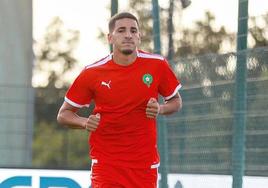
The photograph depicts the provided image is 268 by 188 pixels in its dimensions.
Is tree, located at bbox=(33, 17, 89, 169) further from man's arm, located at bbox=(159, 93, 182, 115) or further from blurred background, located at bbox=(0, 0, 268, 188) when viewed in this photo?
man's arm, located at bbox=(159, 93, 182, 115)

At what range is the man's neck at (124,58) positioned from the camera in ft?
30.7

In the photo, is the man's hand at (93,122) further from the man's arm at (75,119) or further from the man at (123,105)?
the man at (123,105)

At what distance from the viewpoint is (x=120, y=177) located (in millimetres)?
9352

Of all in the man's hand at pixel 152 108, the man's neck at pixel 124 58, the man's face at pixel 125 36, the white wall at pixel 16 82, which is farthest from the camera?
the white wall at pixel 16 82

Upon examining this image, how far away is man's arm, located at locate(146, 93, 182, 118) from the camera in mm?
9016

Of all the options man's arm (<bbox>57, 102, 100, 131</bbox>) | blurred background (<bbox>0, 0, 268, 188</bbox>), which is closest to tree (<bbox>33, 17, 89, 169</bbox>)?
blurred background (<bbox>0, 0, 268, 188</bbox>)

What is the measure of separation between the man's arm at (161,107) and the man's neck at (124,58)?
15.4 inches

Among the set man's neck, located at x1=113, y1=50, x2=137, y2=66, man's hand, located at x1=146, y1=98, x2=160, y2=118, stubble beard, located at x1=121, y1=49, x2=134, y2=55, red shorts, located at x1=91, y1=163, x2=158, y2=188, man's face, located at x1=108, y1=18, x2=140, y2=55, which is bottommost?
red shorts, located at x1=91, y1=163, x2=158, y2=188

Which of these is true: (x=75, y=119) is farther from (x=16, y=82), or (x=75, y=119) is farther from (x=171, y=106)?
(x=16, y=82)

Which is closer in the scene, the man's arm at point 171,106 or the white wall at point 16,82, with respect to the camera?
the man's arm at point 171,106

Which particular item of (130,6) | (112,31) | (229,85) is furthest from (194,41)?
(112,31)

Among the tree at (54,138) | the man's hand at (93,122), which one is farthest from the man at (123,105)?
the tree at (54,138)

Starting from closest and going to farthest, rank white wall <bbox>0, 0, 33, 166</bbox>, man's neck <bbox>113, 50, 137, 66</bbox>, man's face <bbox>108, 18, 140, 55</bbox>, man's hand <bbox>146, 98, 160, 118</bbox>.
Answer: man's hand <bbox>146, 98, 160, 118</bbox>
man's face <bbox>108, 18, 140, 55</bbox>
man's neck <bbox>113, 50, 137, 66</bbox>
white wall <bbox>0, 0, 33, 166</bbox>

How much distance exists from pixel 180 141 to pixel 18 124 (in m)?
2.54
